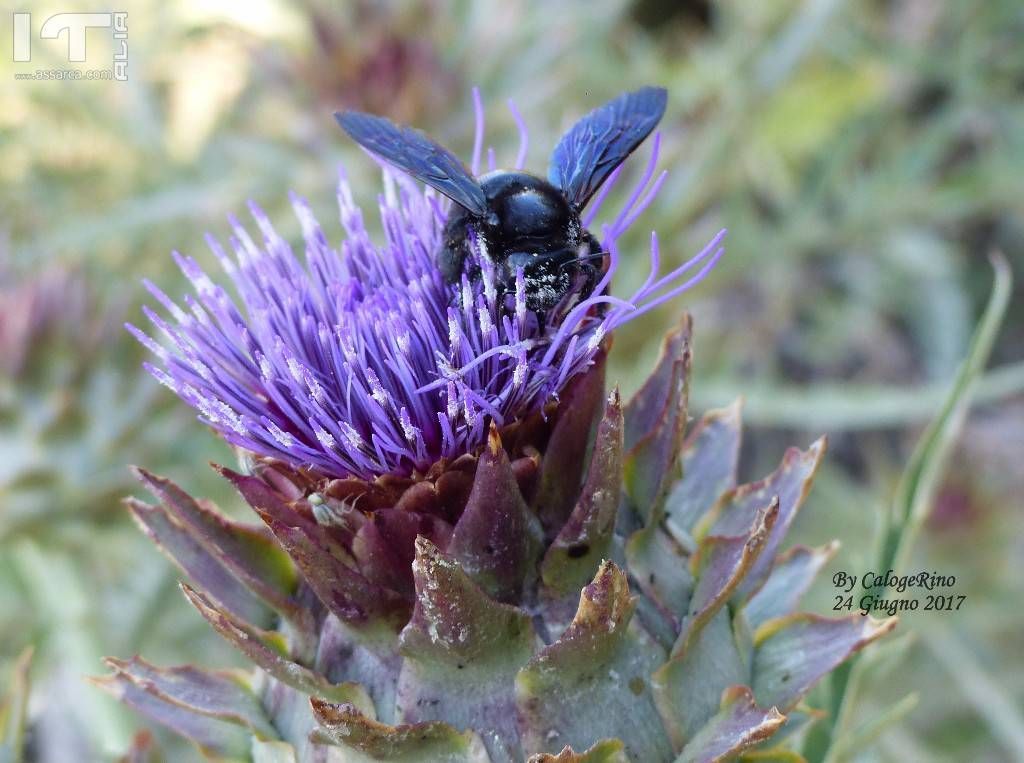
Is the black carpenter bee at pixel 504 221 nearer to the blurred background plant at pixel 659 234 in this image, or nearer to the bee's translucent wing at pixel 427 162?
the bee's translucent wing at pixel 427 162

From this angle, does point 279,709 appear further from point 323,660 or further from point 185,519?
point 185,519

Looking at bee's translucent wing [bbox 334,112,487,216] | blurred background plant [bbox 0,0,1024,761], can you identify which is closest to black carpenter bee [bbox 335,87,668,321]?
bee's translucent wing [bbox 334,112,487,216]

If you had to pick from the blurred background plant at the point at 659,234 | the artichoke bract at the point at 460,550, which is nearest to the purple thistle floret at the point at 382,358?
the artichoke bract at the point at 460,550

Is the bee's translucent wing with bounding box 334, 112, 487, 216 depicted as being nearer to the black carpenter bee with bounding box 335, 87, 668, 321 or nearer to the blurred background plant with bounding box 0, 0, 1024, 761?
the black carpenter bee with bounding box 335, 87, 668, 321

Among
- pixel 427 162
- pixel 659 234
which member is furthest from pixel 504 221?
pixel 659 234

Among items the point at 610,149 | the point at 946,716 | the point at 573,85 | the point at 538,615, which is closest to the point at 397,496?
the point at 538,615

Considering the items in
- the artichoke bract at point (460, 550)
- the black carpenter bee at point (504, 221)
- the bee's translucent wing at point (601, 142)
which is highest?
the bee's translucent wing at point (601, 142)
